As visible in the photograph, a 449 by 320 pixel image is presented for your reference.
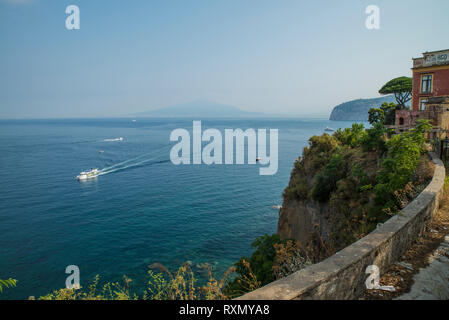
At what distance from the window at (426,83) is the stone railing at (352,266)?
23.5m

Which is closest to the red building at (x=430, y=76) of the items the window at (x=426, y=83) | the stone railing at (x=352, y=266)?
the window at (x=426, y=83)

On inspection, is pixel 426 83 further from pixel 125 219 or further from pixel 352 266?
pixel 125 219

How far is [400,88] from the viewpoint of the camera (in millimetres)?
41750

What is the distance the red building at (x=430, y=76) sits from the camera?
23.8 metres

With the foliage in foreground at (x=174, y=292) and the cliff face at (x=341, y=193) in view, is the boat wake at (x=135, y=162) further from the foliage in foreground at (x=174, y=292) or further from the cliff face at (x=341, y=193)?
the foliage in foreground at (x=174, y=292)

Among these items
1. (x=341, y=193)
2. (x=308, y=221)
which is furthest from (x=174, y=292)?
(x=308, y=221)

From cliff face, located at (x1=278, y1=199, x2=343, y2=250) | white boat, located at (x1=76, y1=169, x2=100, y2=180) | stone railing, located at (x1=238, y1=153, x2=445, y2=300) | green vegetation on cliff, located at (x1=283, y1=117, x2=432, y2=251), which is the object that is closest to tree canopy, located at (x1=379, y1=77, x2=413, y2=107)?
green vegetation on cliff, located at (x1=283, y1=117, x2=432, y2=251)

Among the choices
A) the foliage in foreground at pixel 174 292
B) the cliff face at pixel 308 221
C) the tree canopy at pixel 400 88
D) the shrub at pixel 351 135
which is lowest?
the cliff face at pixel 308 221

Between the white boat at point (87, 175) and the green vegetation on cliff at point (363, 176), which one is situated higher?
the green vegetation on cliff at point (363, 176)

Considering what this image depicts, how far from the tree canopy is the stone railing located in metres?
41.9

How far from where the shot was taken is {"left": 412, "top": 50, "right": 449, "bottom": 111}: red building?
937 inches

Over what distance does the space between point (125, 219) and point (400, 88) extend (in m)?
43.5
